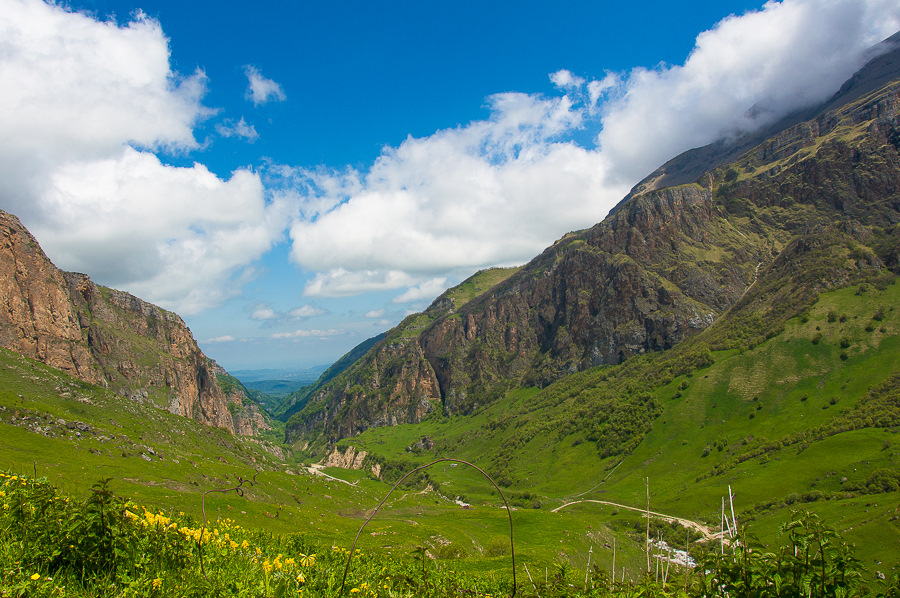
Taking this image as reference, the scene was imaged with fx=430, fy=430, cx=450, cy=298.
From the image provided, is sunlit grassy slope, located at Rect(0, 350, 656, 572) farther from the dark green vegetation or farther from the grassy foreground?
the grassy foreground

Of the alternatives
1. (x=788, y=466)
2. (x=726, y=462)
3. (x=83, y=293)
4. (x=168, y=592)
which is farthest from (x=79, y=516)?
(x=83, y=293)

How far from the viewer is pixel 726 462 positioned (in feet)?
494

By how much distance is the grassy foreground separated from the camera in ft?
17.4

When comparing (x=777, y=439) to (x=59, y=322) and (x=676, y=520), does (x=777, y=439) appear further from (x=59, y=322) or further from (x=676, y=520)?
(x=59, y=322)

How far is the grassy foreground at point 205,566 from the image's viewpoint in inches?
209

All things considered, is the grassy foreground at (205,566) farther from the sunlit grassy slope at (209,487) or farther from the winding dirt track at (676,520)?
the winding dirt track at (676,520)

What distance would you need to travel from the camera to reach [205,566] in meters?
7.99

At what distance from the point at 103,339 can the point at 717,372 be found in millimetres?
262191

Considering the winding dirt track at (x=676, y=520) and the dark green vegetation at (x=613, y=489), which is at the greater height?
the dark green vegetation at (x=613, y=489)

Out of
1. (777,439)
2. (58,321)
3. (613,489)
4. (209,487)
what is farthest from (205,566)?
(777,439)

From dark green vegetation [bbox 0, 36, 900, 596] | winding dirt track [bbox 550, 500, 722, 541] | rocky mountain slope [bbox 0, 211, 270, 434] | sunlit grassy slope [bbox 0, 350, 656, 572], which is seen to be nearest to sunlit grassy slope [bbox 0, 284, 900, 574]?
sunlit grassy slope [bbox 0, 350, 656, 572]

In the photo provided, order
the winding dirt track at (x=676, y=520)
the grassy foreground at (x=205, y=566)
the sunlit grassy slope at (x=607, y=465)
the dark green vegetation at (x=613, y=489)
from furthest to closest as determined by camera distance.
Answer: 1. the winding dirt track at (x=676, y=520)
2. the sunlit grassy slope at (x=607, y=465)
3. the dark green vegetation at (x=613, y=489)
4. the grassy foreground at (x=205, y=566)

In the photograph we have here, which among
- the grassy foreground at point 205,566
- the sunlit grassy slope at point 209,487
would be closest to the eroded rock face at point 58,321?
the sunlit grassy slope at point 209,487

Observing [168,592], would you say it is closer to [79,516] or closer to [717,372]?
[79,516]
